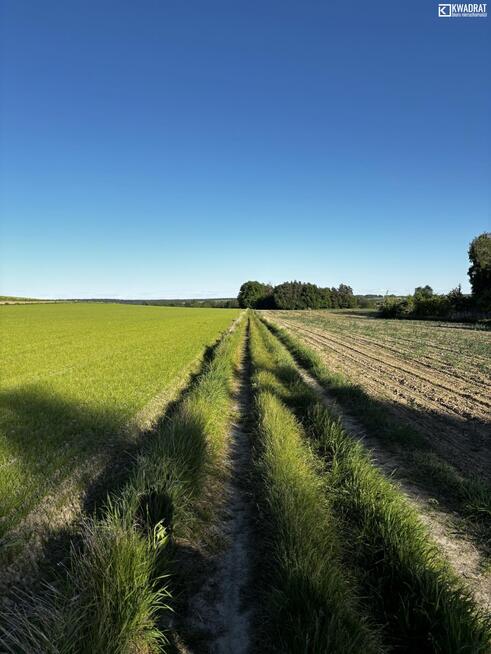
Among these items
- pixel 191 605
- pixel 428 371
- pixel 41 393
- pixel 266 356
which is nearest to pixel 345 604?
pixel 191 605

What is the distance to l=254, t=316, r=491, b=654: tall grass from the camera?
10.1 ft

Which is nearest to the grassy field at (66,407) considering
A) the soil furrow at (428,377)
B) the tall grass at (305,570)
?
the tall grass at (305,570)

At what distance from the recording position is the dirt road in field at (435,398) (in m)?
7.92

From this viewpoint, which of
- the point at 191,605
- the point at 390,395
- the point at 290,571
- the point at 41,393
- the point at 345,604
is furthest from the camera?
the point at 390,395

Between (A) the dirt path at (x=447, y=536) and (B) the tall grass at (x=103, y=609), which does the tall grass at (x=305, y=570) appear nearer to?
(B) the tall grass at (x=103, y=609)

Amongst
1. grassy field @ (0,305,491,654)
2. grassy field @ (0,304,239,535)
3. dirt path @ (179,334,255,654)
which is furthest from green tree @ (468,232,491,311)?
dirt path @ (179,334,255,654)

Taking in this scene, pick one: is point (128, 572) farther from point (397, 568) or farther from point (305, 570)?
point (397, 568)

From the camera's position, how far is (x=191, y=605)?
12.8 ft

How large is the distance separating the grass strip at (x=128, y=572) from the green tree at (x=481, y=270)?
57.5m

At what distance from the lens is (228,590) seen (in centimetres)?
412

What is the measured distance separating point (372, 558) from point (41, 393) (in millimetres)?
10378

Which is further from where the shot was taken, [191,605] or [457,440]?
[457,440]

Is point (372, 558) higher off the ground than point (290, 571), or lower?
lower

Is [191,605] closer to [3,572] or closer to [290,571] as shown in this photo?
[290,571]
